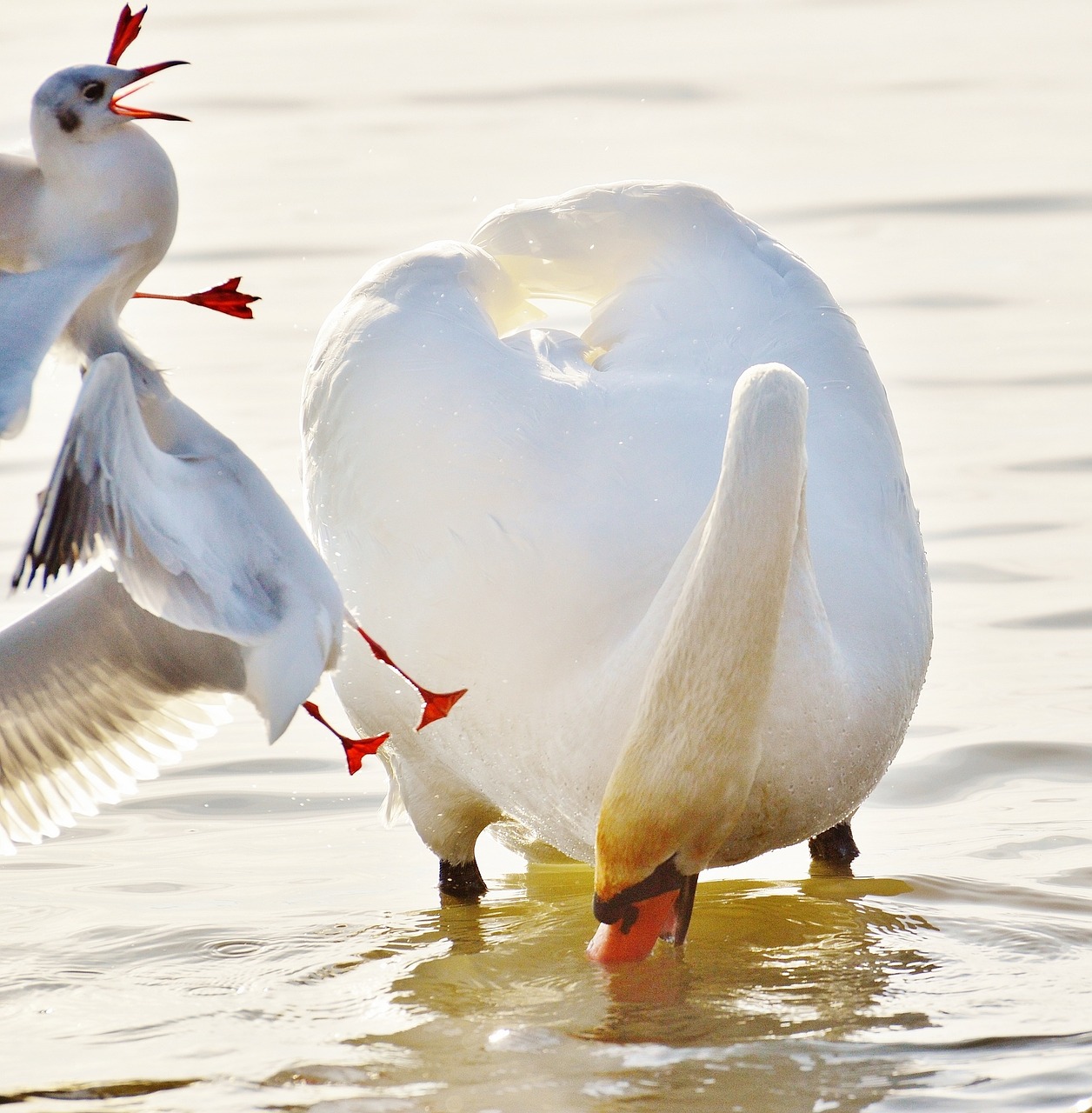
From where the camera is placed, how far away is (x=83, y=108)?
4082mm

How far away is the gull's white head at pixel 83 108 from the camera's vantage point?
160 inches

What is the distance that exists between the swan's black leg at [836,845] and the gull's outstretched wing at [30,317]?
2.73 meters

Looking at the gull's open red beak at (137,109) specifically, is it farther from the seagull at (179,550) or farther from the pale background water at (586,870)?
the pale background water at (586,870)

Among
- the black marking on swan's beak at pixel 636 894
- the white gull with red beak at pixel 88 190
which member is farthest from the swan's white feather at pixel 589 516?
the white gull with red beak at pixel 88 190

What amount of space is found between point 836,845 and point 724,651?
169 cm

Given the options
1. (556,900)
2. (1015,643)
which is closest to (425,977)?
(556,900)

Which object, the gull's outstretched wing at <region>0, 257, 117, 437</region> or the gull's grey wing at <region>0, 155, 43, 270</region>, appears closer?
the gull's outstretched wing at <region>0, 257, 117, 437</region>

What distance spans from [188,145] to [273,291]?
10.7 ft

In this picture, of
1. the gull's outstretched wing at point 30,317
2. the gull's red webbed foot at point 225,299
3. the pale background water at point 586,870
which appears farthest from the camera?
the pale background water at point 586,870

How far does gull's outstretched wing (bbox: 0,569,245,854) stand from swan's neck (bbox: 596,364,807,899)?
87 centimetres

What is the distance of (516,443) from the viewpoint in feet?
17.8

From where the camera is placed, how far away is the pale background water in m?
4.73

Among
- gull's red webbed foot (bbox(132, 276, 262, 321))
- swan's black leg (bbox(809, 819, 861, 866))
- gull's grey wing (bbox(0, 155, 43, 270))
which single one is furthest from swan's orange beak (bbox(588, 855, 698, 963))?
gull's grey wing (bbox(0, 155, 43, 270))

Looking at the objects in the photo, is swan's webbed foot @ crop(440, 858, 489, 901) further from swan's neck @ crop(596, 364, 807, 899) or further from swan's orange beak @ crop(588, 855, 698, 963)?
swan's neck @ crop(596, 364, 807, 899)
